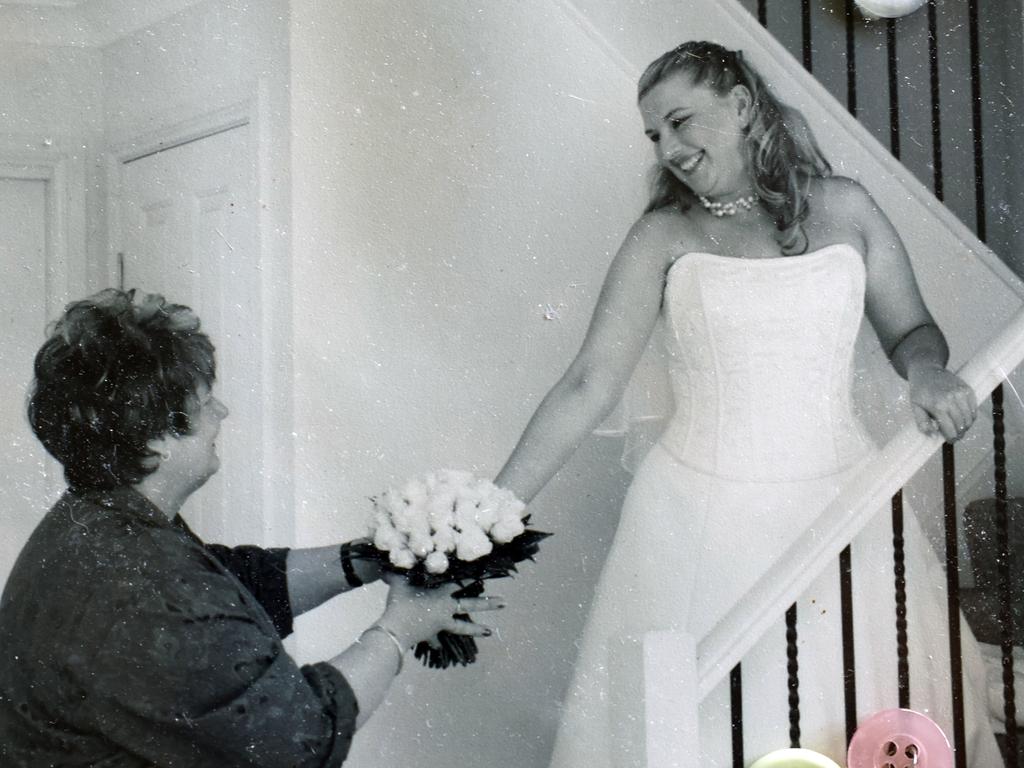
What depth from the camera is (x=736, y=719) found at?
153 centimetres

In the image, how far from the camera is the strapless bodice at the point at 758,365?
1577 millimetres

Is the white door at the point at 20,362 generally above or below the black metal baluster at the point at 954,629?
above

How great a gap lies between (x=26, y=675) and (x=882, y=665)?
1.16 meters

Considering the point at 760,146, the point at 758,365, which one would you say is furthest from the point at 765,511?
the point at 760,146

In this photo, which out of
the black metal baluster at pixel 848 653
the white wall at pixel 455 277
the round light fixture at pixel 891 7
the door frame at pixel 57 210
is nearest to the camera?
the door frame at pixel 57 210

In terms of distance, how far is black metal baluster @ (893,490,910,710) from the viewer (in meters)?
1.54

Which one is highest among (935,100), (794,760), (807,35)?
(807,35)

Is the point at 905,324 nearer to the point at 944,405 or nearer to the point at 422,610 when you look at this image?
the point at 944,405

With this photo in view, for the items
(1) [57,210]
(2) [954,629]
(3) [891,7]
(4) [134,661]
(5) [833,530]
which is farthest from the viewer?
(3) [891,7]

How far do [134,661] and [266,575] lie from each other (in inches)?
8.8

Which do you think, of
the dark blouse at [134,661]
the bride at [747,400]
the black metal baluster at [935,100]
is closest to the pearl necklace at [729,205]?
the bride at [747,400]

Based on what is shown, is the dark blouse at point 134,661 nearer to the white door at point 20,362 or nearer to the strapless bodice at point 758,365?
the white door at point 20,362

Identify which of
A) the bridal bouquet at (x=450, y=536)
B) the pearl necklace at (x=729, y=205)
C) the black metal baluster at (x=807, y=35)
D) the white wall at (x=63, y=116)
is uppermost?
the black metal baluster at (x=807, y=35)

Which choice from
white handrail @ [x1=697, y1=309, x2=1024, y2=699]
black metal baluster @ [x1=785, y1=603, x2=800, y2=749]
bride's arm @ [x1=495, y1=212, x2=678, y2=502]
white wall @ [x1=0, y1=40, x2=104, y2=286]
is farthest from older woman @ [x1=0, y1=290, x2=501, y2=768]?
A: black metal baluster @ [x1=785, y1=603, x2=800, y2=749]
